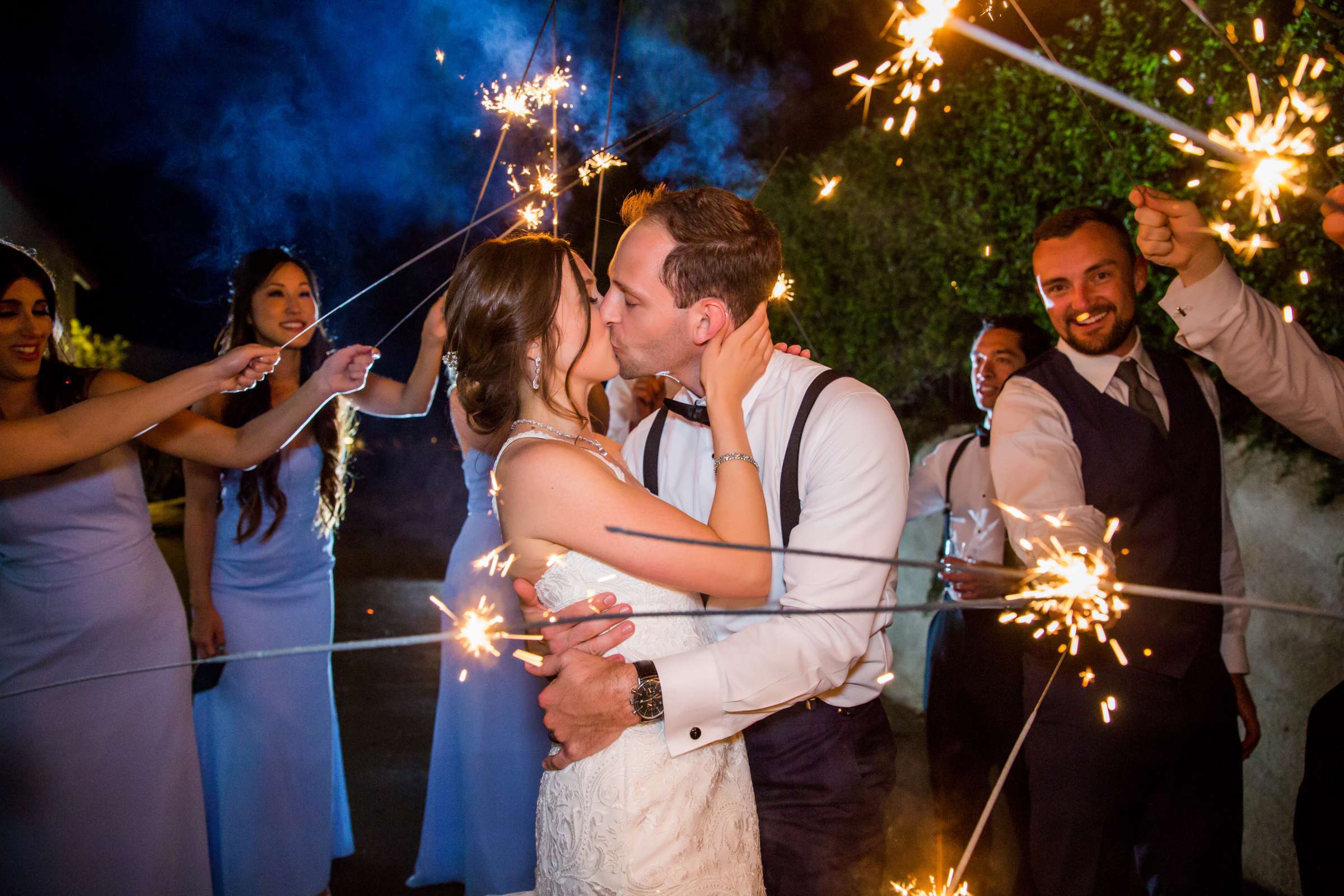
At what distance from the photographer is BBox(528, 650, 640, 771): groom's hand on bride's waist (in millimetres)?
1752

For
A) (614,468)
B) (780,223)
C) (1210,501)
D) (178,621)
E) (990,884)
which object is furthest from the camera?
(780,223)

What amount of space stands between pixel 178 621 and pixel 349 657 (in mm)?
4239

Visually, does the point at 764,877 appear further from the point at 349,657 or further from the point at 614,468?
the point at 349,657

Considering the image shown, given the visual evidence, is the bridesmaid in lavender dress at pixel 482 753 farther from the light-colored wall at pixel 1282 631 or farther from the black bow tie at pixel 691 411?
the light-colored wall at pixel 1282 631

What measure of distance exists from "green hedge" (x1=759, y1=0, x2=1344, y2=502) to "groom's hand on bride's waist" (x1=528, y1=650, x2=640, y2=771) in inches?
98.1

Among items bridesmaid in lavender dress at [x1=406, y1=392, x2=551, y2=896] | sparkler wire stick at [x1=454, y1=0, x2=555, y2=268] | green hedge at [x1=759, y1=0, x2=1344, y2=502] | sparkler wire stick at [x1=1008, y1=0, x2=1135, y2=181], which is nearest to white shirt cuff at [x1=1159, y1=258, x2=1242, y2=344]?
sparkler wire stick at [x1=1008, y1=0, x2=1135, y2=181]

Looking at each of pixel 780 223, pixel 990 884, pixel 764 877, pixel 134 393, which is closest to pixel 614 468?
pixel 764 877

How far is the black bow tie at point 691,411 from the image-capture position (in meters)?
2.29

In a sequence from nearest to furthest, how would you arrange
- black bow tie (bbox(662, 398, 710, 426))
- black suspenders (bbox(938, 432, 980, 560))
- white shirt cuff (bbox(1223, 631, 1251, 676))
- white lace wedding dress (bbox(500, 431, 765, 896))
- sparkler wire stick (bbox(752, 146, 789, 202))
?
1. white lace wedding dress (bbox(500, 431, 765, 896))
2. black bow tie (bbox(662, 398, 710, 426))
3. white shirt cuff (bbox(1223, 631, 1251, 676))
4. sparkler wire stick (bbox(752, 146, 789, 202))
5. black suspenders (bbox(938, 432, 980, 560))

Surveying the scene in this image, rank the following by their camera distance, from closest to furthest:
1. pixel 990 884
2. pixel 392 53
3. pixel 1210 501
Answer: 1. pixel 1210 501
2. pixel 990 884
3. pixel 392 53

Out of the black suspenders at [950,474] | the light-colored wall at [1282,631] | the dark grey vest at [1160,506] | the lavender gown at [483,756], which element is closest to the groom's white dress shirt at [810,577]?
the dark grey vest at [1160,506]

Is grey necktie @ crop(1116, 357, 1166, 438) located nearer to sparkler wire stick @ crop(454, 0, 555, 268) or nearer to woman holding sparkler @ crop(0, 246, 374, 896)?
sparkler wire stick @ crop(454, 0, 555, 268)

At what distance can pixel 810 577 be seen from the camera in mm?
1897

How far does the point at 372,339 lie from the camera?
680cm
